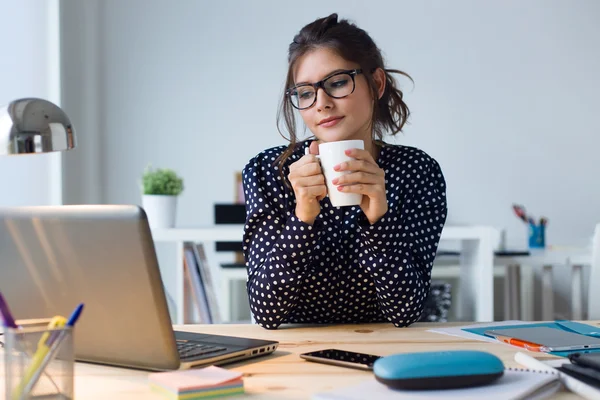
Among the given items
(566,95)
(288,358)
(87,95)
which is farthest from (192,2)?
(288,358)

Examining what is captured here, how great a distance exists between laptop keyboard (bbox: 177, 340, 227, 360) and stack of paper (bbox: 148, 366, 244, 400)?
4.9 inches

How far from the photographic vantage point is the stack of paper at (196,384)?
2.63ft

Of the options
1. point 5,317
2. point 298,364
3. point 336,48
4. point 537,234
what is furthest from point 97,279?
point 537,234

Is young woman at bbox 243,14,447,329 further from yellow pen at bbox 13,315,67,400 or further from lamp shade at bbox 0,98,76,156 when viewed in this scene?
yellow pen at bbox 13,315,67,400

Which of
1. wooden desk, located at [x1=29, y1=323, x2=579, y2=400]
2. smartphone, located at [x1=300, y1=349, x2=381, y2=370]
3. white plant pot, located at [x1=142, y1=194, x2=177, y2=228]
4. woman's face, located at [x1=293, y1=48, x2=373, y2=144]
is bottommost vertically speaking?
wooden desk, located at [x1=29, y1=323, x2=579, y2=400]

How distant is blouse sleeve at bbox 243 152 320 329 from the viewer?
1.39 meters

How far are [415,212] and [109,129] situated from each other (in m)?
2.28

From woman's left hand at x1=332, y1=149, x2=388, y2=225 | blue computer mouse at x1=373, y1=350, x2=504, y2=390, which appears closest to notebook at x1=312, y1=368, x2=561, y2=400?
blue computer mouse at x1=373, y1=350, x2=504, y2=390

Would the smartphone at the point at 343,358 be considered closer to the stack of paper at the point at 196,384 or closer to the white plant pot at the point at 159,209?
the stack of paper at the point at 196,384

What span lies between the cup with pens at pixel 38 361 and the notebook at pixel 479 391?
264 millimetres

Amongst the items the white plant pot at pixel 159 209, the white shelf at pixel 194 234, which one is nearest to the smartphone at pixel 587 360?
the white shelf at pixel 194 234

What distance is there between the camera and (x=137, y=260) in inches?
33.8

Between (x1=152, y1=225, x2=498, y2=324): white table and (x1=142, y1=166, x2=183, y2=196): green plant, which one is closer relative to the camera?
(x1=152, y1=225, x2=498, y2=324): white table

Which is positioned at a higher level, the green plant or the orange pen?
the green plant
